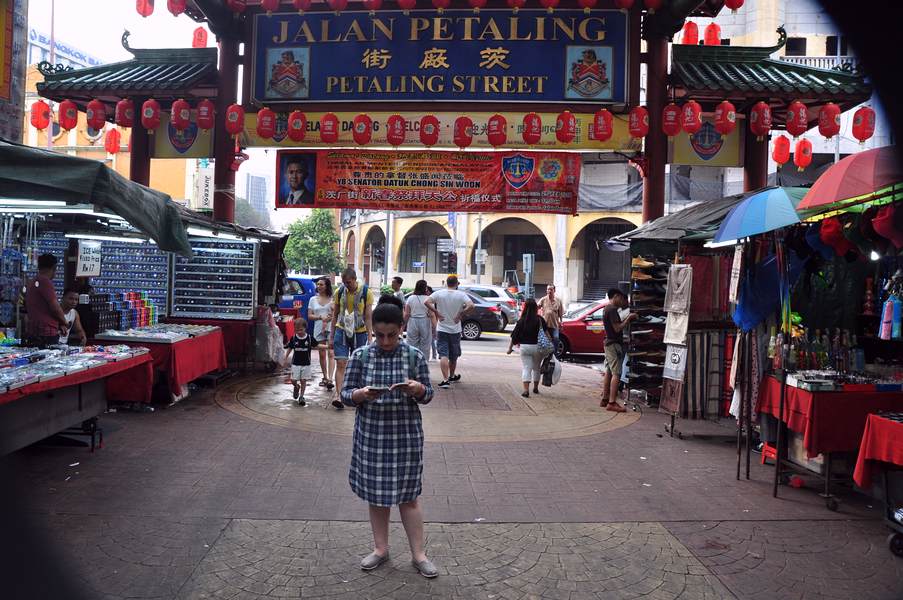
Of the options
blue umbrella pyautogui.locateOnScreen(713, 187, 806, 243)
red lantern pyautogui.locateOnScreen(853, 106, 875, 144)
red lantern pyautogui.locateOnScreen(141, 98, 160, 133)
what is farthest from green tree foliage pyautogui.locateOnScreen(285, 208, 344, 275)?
blue umbrella pyautogui.locateOnScreen(713, 187, 806, 243)

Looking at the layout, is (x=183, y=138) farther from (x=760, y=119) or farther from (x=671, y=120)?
(x=760, y=119)

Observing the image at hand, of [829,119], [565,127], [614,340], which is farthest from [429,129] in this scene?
[829,119]

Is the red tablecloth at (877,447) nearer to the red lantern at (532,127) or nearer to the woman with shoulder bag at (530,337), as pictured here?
the woman with shoulder bag at (530,337)

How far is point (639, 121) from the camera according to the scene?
10.1m

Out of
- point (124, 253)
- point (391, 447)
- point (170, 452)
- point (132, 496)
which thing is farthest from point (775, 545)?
point (124, 253)

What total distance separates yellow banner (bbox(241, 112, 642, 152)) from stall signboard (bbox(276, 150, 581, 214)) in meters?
0.17

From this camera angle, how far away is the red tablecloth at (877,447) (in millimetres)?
4453

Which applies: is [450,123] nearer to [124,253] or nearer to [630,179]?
[124,253]

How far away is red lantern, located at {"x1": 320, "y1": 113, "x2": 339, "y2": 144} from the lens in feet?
35.4

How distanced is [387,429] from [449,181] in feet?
25.6

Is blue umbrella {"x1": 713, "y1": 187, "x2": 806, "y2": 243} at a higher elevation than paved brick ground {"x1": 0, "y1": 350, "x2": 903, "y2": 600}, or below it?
higher

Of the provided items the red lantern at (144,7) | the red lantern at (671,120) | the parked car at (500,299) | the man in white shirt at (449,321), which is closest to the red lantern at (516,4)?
the red lantern at (671,120)

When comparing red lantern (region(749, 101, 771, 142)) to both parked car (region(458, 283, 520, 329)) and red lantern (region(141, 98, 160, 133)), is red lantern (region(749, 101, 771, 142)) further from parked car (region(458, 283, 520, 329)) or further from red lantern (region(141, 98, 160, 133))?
parked car (region(458, 283, 520, 329))

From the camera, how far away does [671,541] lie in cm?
440
